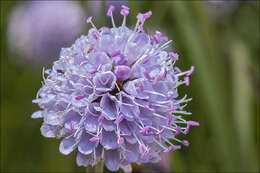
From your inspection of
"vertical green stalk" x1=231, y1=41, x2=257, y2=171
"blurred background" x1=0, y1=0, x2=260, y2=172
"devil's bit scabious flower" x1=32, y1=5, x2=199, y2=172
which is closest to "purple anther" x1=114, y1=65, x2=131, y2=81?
"devil's bit scabious flower" x1=32, y1=5, x2=199, y2=172

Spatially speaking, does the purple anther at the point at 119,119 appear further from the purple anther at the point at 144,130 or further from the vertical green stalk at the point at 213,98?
the vertical green stalk at the point at 213,98

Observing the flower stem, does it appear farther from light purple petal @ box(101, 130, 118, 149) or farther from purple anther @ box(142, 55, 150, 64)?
purple anther @ box(142, 55, 150, 64)

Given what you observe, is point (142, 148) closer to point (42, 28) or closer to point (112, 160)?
point (112, 160)

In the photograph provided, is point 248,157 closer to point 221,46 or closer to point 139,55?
point 221,46

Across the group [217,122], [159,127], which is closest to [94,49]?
[159,127]

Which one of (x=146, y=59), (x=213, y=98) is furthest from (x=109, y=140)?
(x=213, y=98)

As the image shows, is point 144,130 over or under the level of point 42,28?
under
